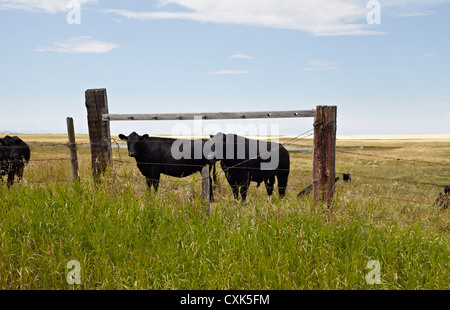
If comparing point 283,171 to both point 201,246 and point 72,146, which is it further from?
point 201,246

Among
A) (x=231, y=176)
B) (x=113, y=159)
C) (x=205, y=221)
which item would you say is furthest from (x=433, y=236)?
(x=113, y=159)

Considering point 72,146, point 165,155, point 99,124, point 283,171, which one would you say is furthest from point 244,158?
point 72,146

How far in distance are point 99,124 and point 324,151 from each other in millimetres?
4199

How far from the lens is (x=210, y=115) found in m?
6.01

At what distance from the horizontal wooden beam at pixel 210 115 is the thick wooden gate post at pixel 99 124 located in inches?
6.1

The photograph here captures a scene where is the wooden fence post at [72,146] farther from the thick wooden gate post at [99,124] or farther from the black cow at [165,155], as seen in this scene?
the black cow at [165,155]

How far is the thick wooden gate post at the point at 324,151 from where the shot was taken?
17.2ft

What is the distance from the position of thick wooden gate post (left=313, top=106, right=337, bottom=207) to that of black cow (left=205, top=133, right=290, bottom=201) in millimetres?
2930

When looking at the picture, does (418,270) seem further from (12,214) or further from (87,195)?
(12,214)

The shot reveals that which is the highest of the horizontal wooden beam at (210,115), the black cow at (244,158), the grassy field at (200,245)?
the horizontal wooden beam at (210,115)

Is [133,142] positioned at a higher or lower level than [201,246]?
higher

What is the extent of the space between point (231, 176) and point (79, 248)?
5.08m

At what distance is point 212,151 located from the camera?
332 inches

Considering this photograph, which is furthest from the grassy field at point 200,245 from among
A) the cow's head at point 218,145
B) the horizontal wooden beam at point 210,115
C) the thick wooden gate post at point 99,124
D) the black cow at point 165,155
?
the black cow at point 165,155
